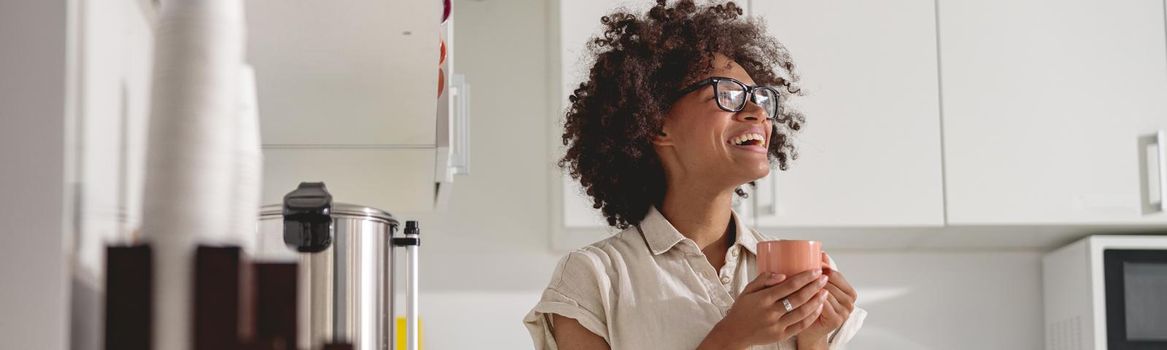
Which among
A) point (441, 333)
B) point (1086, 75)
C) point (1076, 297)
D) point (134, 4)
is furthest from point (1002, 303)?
point (134, 4)

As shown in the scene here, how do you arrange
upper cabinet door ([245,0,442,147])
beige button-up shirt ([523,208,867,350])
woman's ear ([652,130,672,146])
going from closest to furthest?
1. upper cabinet door ([245,0,442,147])
2. beige button-up shirt ([523,208,867,350])
3. woman's ear ([652,130,672,146])

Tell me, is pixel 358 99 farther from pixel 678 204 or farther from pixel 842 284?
pixel 842 284

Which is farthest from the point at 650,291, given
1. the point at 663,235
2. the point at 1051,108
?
the point at 1051,108

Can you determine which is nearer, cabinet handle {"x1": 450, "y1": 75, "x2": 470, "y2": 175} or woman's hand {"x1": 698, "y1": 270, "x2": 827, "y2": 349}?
woman's hand {"x1": 698, "y1": 270, "x2": 827, "y2": 349}

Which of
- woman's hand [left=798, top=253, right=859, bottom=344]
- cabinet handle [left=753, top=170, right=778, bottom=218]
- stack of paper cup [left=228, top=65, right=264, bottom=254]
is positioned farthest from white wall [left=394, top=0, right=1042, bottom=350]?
stack of paper cup [left=228, top=65, right=264, bottom=254]

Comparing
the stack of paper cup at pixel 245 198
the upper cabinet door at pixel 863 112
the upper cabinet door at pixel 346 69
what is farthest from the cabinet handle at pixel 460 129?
the stack of paper cup at pixel 245 198

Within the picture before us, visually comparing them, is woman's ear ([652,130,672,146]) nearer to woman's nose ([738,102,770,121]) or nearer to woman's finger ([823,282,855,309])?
woman's nose ([738,102,770,121])

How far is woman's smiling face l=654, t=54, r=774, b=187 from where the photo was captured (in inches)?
60.6

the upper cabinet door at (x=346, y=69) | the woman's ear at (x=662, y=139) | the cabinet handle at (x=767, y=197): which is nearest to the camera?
the upper cabinet door at (x=346, y=69)

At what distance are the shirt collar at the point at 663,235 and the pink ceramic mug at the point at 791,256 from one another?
0.47ft

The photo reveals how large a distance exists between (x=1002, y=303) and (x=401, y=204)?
4.64 feet

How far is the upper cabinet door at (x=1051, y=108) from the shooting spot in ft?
8.95

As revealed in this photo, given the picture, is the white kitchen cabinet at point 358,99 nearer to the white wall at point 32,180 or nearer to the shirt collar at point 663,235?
the shirt collar at point 663,235

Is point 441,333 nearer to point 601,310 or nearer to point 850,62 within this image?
point 850,62
